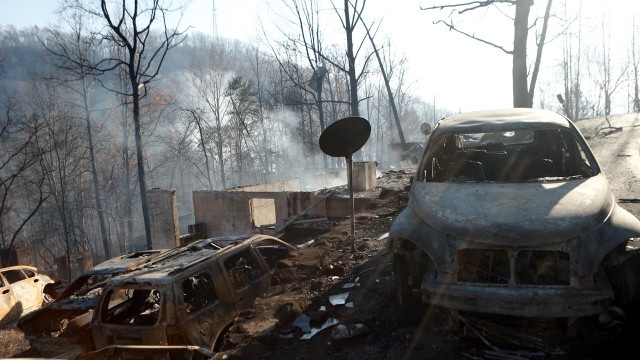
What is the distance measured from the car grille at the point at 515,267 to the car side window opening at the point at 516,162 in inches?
45.0

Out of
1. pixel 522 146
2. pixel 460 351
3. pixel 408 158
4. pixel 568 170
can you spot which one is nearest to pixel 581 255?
pixel 460 351

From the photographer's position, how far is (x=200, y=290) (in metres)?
5.70

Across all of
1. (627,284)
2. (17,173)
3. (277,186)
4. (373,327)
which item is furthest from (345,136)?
(277,186)

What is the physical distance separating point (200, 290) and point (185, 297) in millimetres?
208

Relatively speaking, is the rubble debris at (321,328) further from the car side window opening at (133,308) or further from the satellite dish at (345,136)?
the satellite dish at (345,136)

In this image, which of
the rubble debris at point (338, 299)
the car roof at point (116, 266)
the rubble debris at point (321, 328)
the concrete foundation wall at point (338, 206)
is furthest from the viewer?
the concrete foundation wall at point (338, 206)

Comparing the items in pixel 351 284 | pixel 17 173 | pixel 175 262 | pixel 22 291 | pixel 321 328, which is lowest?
pixel 22 291

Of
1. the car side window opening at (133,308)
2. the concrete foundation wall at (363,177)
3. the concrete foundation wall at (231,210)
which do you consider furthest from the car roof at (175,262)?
the concrete foundation wall at (231,210)

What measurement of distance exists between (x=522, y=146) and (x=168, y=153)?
4726 centimetres

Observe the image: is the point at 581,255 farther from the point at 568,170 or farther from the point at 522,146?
the point at 522,146

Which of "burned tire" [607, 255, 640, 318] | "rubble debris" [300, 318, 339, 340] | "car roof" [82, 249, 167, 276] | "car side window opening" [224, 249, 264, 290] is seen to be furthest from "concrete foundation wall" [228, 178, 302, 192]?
"burned tire" [607, 255, 640, 318]

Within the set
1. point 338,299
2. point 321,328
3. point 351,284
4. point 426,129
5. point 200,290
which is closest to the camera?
point 321,328

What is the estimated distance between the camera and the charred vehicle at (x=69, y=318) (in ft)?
17.8

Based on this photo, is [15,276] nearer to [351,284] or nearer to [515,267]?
[351,284]
